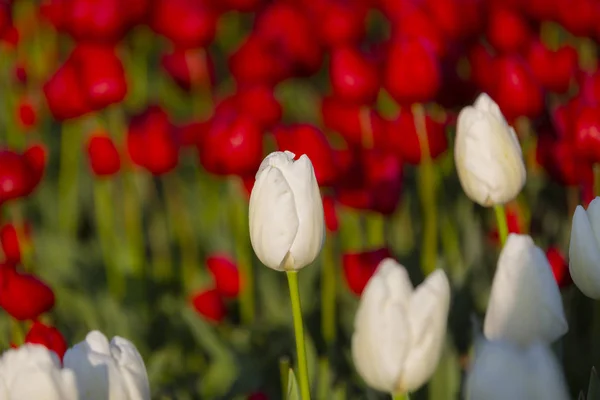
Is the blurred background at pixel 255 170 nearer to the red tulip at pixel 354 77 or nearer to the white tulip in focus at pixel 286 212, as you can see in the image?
the red tulip at pixel 354 77

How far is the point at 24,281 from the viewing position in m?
1.13

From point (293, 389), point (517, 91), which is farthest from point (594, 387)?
point (517, 91)

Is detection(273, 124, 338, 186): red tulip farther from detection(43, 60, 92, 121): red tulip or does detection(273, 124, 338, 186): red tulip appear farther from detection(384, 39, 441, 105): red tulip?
detection(43, 60, 92, 121): red tulip

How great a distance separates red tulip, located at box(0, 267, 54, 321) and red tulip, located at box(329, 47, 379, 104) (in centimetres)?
51

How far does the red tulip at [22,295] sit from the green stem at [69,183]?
2.49ft

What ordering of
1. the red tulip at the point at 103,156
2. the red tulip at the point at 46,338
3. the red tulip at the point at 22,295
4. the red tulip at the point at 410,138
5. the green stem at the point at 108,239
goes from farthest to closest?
the green stem at the point at 108,239 < the red tulip at the point at 103,156 < the red tulip at the point at 410,138 < the red tulip at the point at 22,295 < the red tulip at the point at 46,338

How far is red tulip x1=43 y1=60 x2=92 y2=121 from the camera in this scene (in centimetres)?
152

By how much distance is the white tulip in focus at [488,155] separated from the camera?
97 cm

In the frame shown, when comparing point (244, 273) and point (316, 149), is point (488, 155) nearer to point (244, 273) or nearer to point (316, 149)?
point (316, 149)

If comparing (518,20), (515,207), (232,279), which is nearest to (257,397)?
(232,279)

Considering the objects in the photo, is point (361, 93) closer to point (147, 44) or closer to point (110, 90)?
point (110, 90)

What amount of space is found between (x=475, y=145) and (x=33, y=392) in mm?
484

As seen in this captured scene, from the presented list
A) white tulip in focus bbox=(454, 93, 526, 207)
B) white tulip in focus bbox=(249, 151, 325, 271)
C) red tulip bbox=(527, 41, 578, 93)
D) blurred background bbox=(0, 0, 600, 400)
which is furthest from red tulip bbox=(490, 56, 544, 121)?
white tulip in focus bbox=(249, 151, 325, 271)

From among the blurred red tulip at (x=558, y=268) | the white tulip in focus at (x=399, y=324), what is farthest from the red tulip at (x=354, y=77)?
the white tulip in focus at (x=399, y=324)
